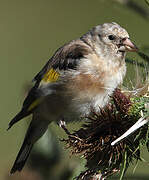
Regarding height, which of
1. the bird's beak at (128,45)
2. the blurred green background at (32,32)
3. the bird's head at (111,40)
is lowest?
the blurred green background at (32,32)

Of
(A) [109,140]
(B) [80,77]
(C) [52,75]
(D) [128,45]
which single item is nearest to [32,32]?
(C) [52,75]

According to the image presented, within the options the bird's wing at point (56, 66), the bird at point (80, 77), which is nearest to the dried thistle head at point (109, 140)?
the bird at point (80, 77)

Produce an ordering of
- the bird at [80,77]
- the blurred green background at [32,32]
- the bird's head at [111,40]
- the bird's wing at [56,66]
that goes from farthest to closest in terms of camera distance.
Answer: the blurred green background at [32,32], the bird's wing at [56,66], the bird at [80,77], the bird's head at [111,40]

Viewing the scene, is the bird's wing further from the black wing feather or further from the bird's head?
the bird's head

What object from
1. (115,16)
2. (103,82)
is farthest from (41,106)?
(115,16)

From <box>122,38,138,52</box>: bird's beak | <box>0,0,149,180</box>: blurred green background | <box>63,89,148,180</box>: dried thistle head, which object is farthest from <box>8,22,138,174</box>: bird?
<box>0,0,149,180</box>: blurred green background

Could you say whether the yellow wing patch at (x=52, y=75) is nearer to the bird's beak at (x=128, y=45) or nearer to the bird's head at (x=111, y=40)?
the bird's head at (x=111, y=40)

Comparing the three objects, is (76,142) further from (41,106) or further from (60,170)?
(41,106)
